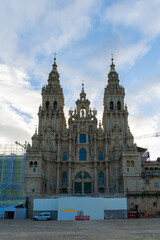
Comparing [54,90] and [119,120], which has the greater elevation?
[54,90]

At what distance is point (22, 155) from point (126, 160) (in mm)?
25138

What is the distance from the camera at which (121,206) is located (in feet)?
152

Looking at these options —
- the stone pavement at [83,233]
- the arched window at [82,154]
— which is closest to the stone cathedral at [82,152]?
the arched window at [82,154]

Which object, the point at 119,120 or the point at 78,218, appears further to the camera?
the point at 119,120

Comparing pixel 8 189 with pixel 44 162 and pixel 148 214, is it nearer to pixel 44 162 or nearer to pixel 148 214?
pixel 44 162

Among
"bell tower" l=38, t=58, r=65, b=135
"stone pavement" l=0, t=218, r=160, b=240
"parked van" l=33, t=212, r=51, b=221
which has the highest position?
"bell tower" l=38, t=58, r=65, b=135

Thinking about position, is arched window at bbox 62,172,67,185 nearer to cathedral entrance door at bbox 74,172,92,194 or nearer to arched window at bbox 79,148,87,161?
cathedral entrance door at bbox 74,172,92,194

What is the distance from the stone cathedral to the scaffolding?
224 cm

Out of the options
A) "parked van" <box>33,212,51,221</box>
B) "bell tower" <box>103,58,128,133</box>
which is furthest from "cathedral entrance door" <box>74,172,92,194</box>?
"parked van" <box>33,212,51,221</box>

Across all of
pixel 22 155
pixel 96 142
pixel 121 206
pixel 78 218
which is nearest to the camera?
pixel 78 218

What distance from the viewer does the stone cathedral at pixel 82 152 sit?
58.4 metres

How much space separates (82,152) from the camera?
67188mm

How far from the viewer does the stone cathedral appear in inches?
2298

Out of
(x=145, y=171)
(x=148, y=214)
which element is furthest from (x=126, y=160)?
(x=148, y=214)
